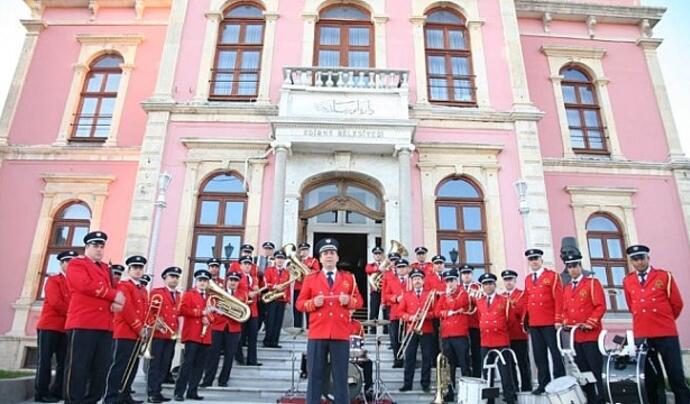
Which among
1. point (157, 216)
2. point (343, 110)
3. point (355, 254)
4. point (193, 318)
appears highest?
point (343, 110)

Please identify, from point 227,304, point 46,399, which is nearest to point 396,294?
point 227,304

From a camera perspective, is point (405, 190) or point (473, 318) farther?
point (405, 190)

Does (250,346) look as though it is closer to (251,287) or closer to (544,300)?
(251,287)

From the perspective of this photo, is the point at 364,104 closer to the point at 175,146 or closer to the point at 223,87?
the point at 223,87

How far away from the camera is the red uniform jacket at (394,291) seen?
986 centimetres

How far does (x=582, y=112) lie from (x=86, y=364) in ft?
53.5

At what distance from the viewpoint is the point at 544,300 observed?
8070mm

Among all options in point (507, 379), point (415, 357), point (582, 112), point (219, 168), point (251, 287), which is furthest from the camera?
point (582, 112)

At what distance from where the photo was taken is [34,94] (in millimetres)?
16641

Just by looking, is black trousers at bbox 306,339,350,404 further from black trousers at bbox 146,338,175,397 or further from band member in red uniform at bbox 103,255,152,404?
black trousers at bbox 146,338,175,397

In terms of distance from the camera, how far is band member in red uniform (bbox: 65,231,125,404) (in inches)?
236

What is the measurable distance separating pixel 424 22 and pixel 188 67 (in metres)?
7.35

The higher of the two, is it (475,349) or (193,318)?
(193,318)

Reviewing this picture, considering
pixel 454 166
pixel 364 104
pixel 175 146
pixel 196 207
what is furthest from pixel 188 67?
pixel 454 166
